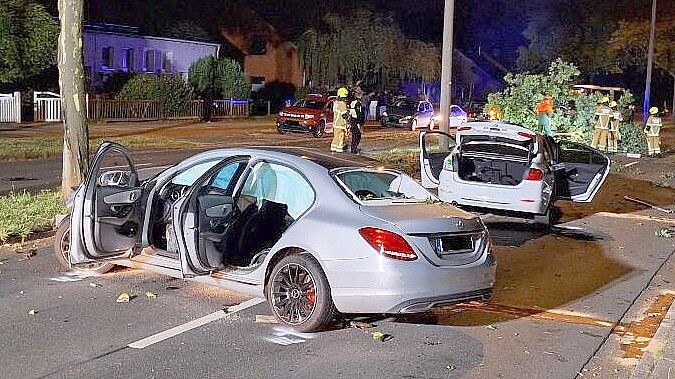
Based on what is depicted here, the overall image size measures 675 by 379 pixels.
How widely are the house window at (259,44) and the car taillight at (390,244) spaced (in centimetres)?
4922

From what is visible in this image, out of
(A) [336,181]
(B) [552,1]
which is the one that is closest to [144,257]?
(A) [336,181]

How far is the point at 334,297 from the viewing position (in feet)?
21.8

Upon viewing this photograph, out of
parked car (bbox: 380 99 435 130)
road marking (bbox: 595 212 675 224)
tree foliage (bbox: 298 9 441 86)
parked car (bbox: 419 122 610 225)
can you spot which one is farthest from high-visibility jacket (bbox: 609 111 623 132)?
tree foliage (bbox: 298 9 441 86)

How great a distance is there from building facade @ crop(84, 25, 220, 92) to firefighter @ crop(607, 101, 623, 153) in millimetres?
22795

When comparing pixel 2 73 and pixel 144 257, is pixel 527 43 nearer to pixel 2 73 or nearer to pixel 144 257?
pixel 2 73

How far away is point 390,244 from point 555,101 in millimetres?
20340

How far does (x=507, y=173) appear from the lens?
12.9 metres

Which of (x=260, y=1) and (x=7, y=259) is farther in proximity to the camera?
(x=260, y=1)

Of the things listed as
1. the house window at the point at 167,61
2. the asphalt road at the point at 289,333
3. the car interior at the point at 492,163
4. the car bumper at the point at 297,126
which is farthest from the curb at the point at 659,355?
the house window at the point at 167,61

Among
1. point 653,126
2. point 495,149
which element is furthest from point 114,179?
point 653,126

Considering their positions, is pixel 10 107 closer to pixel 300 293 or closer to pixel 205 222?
pixel 205 222

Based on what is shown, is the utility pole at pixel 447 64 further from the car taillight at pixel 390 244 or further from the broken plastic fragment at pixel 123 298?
the car taillight at pixel 390 244

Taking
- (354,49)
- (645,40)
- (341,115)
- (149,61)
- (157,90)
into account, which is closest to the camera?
(341,115)

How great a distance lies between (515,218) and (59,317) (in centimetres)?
837
